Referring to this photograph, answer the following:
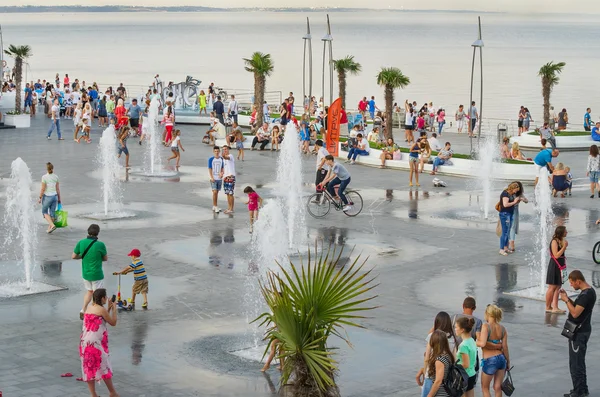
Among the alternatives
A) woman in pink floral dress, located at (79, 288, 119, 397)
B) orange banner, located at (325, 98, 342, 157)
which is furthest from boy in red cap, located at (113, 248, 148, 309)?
orange banner, located at (325, 98, 342, 157)

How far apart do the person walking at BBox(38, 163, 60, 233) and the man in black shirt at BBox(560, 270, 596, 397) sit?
13031 mm

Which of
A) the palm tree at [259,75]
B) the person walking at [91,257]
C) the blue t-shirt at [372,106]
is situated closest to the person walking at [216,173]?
the person walking at [91,257]

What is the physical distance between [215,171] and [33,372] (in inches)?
516

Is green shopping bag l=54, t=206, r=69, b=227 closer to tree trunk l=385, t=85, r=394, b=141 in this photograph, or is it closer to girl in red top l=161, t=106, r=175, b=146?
girl in red top l=161, t=106, r=175, b=146

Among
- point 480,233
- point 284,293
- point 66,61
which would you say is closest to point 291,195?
point 480,233

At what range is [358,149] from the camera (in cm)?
Result: 3688

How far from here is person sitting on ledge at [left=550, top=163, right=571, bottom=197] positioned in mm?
29125

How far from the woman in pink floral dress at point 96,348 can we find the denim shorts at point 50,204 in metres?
11.0

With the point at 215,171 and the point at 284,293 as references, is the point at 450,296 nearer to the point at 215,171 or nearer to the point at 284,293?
the point at 284,293

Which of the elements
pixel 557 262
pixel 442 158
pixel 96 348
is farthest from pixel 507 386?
pixel 442 158

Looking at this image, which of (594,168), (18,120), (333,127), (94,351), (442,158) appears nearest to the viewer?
(94,351)

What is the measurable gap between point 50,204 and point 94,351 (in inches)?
446

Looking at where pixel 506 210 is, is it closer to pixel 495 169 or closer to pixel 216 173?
pixel 216 173

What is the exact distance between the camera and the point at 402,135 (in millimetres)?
48250
